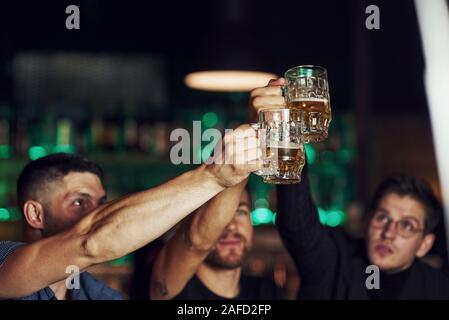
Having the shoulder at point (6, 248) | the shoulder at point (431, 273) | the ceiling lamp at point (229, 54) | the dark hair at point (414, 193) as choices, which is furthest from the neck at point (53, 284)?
the ceiling lamp at point (229, 54)

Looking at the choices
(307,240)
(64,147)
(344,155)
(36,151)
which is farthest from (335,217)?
(307,240)

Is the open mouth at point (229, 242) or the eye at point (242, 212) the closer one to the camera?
the open mouth at point (229, 242)

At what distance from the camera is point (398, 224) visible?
319 centimetres

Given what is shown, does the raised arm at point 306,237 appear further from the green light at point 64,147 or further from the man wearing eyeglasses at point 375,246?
the green light at point 64,147

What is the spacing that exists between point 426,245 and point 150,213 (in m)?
1.70

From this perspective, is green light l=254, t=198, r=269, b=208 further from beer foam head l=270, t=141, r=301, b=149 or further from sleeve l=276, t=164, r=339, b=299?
beer foam head l=270, t=141, r=301, b=149

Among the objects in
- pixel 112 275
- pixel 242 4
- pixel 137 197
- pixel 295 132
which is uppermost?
pixel 242 4

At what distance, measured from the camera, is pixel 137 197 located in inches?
78.8

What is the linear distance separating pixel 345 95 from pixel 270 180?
167 inches

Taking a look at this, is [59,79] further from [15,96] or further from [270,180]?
[270,180]

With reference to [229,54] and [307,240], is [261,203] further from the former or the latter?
[307,240]

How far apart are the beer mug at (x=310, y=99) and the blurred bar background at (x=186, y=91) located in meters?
3.50

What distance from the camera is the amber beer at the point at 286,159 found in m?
2.02

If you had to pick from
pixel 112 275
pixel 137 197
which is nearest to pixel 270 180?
pixel 137 197
